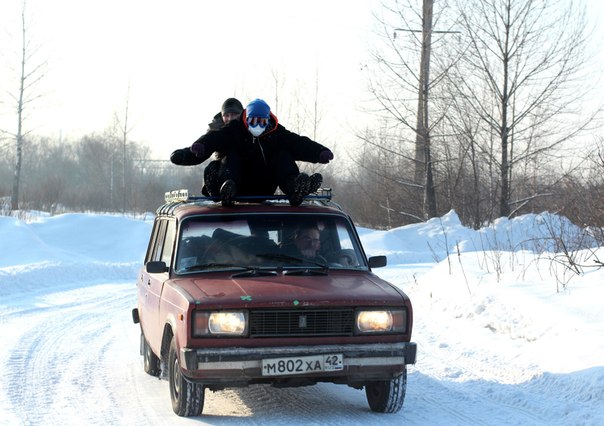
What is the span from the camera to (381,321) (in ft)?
19.8

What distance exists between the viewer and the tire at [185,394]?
237 inches

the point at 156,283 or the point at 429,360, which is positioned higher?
the point at 156,283

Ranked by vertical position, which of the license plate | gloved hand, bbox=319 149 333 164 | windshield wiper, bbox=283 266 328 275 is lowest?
the license plate

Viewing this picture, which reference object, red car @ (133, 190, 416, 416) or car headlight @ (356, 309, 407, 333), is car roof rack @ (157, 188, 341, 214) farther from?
car headlight @ (356, 309, 407, 333)

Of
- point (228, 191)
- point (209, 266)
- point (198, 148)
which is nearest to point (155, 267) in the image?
point (209, 266)

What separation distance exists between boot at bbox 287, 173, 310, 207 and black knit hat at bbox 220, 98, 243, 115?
2333 mm

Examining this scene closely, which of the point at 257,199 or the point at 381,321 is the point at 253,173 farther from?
the point at 381,321

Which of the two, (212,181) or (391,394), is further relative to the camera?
(212,181)

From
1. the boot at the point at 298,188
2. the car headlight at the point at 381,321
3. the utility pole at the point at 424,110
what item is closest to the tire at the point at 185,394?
the car headlight at the point at 381,321

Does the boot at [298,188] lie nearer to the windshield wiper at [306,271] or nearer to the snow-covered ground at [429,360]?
the windshield wiper at [306,271]

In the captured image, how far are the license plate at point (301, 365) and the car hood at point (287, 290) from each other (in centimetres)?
38

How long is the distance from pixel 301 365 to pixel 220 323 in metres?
0.64

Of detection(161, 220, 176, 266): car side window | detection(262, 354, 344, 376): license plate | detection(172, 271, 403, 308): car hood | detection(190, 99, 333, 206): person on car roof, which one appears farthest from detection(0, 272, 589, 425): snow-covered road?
detection(190, 99, 333, 206): person on car roof

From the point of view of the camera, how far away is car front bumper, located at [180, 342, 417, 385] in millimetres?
5715
